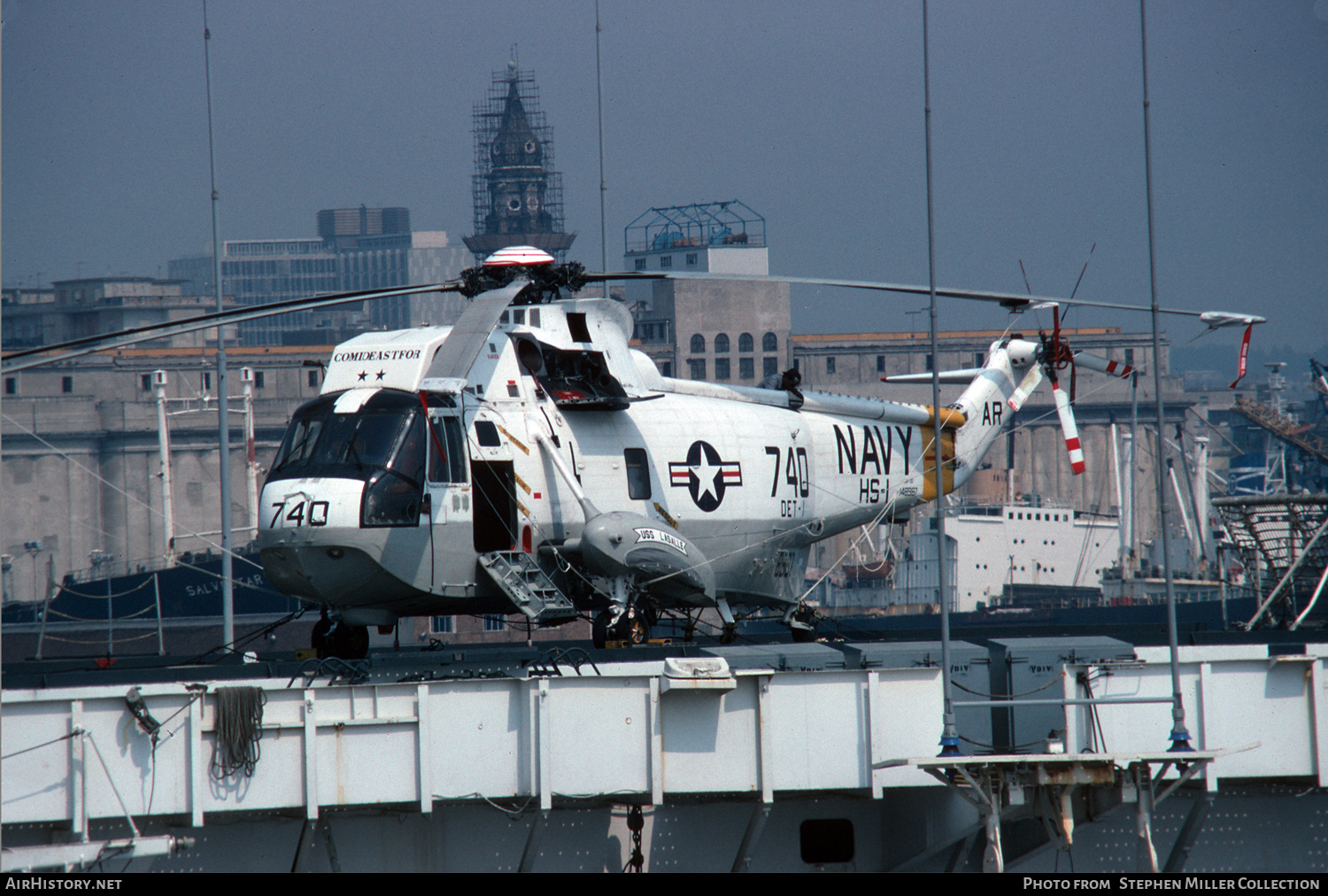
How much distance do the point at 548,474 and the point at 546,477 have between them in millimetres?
58

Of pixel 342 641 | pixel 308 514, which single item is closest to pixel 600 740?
pixel 308 514

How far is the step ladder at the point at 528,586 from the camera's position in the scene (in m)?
16.9

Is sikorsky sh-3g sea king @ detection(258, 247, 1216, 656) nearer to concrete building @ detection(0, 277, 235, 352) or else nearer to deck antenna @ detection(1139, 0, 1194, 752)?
deck antenna @ detection(1139, 0, 1194, 752)

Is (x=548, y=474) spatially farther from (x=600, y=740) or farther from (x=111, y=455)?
(x=111, y=455)

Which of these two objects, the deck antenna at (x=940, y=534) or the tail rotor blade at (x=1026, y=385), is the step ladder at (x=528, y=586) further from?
the tail rotor blade at (x=1026, y=385)

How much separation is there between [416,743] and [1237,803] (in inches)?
312

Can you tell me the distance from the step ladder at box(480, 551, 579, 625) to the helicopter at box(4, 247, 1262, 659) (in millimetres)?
27

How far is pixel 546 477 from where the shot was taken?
58.6 ft

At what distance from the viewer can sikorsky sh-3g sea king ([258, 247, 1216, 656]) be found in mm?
16281

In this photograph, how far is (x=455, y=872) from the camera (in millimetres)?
12609

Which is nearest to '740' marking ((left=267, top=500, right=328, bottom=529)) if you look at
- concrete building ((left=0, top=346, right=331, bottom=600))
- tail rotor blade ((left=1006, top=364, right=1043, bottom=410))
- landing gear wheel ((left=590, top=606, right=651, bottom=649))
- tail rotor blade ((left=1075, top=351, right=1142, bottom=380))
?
landing gear wheel ((left=590, top=606, right=651, bottom=649))
